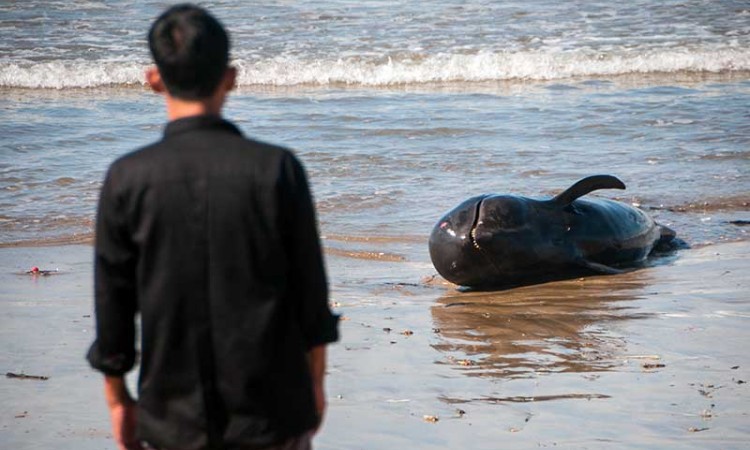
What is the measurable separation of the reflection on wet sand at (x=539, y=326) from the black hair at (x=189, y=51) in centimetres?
307

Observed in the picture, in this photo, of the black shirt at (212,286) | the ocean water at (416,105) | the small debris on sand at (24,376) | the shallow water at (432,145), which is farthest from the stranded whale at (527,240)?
the black shirt at (212,286)

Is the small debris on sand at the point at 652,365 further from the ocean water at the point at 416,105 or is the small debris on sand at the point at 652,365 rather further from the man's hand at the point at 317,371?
the man's hand at the point at 317,371

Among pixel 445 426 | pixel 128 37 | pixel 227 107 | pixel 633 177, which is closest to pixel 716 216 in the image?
pixel 633 177

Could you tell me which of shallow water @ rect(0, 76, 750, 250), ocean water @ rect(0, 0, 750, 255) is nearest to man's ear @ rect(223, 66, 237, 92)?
ocean water @ rect(0, 0, 750, 255)

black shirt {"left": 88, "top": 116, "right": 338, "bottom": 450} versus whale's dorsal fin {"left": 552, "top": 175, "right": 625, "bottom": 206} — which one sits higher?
black shirt {"left": 88, "top": 116, "right": 338, "bottom": 450}

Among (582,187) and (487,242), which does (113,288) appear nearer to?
(487,242)

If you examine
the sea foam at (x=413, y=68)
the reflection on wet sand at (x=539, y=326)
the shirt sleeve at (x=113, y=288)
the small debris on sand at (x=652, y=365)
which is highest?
the shirt sleeve at (x=113, y=288)

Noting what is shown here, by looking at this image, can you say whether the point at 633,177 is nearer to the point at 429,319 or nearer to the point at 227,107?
the point at 429,319

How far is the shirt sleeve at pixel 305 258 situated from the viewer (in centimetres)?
254

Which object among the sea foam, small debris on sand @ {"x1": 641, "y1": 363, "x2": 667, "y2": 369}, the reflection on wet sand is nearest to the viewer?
small debris on sand @ {"x1": 641, "y1": 363, "x2": 667, "y2": 369}

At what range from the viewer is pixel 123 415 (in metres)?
2.71

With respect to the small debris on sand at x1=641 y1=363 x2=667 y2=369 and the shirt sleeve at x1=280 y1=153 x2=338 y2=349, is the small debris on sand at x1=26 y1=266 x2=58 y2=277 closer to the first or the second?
the small debris on sand at x1=641 y1=363 x2=667 y2=369

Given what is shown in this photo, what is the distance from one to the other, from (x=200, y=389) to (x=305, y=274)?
13.0 inches

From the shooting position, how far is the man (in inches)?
99.9
